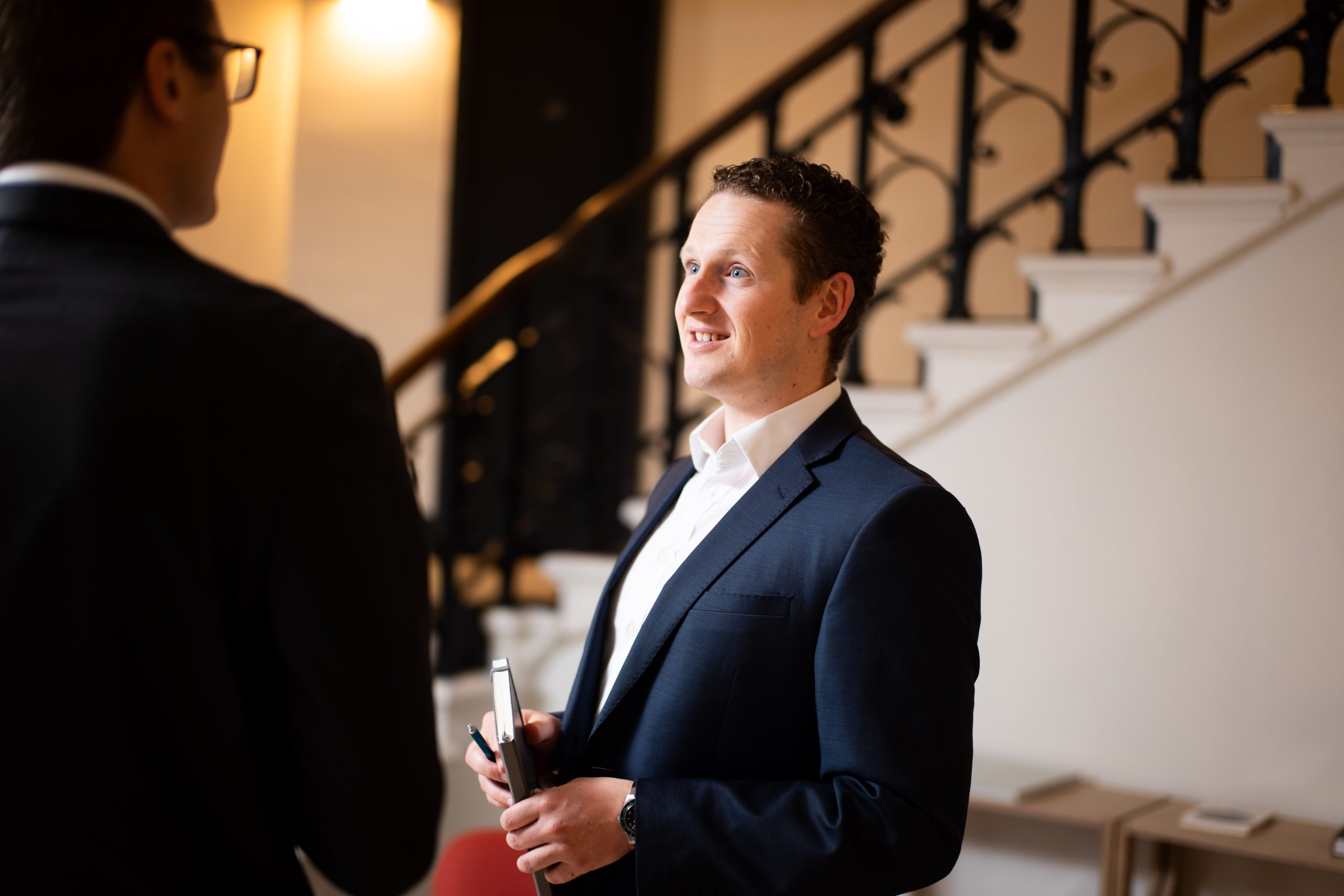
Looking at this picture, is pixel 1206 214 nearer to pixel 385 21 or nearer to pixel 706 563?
pixel 706 563

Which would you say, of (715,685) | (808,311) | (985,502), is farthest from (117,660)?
(985,502)

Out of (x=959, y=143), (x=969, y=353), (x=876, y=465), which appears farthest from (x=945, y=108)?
(x=876, y=465)

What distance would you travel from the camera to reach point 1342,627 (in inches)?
104

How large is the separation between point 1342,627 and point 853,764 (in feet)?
6.26

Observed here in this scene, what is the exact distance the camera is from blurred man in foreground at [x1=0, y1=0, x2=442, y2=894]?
0.78 meters

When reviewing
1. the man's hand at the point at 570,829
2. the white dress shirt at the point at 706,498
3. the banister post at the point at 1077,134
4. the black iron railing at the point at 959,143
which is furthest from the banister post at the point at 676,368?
the man's hand at the point at 570,829

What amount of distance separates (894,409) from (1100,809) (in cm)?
110

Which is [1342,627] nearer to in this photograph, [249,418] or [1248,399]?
[1248,399]

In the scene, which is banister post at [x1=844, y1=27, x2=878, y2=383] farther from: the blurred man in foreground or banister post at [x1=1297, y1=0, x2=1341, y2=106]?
the blurred man in foreground

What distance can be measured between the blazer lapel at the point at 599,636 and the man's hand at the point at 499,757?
0.03 metres

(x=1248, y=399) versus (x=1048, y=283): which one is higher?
(x=1048, y=283)

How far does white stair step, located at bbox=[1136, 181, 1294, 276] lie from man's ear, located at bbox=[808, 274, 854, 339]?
5.06 feet

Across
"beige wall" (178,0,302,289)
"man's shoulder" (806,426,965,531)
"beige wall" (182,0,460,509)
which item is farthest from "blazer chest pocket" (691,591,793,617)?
"beige wall" (182,0,460,509)

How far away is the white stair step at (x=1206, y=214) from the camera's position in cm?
269
